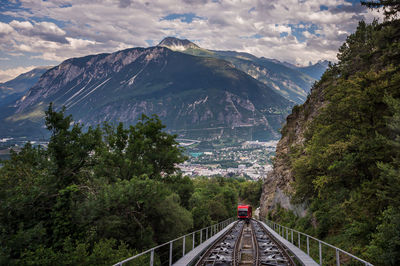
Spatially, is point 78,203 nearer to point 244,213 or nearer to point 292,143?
point 292,143

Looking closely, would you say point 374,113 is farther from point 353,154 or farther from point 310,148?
point 310,148

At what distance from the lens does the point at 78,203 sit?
1431cm

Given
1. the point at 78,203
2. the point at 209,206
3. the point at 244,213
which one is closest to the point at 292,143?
the point at 244,213

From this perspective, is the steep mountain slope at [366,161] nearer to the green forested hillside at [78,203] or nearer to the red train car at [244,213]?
the green forested hillside at [78,203]

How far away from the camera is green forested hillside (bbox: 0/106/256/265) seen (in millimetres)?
11562

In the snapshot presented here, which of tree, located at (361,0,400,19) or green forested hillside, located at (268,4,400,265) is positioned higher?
tree, located at (361,0,400,19)

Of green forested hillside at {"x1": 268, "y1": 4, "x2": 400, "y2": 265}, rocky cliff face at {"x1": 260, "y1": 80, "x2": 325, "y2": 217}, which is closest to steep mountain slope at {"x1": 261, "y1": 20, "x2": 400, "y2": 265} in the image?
green forested hillside at {"x1": 268, "y1": 4, "x2": 400, "y2": 265}

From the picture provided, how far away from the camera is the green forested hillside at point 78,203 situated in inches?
455

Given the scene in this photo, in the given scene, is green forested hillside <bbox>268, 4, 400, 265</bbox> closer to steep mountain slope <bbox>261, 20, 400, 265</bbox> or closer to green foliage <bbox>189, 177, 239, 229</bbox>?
steep mountain slope <bbox>261, 20, 400, 265</bbox>

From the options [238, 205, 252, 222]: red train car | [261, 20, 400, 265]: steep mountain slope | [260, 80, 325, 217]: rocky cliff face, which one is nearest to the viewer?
[261, 20, 400, 265]: steep mountain slope

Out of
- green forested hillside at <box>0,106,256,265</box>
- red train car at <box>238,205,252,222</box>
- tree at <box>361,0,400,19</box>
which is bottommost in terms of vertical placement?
red train car at <box>238,205,252,222</box>

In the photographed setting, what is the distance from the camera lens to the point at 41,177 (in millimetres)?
14406

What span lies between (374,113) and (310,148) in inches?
139

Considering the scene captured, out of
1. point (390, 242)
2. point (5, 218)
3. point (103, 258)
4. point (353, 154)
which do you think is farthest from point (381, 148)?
point (5, 218)
